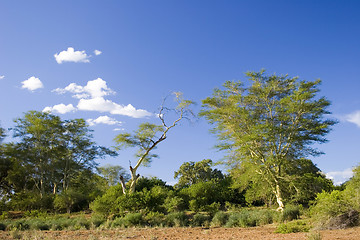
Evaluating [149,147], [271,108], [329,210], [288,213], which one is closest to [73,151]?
[149,147]

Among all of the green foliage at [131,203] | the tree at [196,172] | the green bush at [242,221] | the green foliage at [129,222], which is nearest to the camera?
the green bush at [242,221]

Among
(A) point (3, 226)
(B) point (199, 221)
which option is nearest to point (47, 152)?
(A) point (3, 226)

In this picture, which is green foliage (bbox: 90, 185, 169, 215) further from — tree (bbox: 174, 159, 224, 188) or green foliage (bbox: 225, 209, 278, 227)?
tree (bbox: 174, 159, 224, 188)

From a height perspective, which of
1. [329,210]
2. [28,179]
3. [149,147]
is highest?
[149,147]

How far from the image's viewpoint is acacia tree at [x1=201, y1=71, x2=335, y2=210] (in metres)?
17.3

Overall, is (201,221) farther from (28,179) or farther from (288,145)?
(28,179)

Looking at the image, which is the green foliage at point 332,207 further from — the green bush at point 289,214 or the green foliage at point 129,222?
the green foliage at point 129,222

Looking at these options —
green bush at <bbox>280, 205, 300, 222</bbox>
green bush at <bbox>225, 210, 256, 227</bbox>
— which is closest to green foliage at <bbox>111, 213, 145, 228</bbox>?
green bush at <bbox>225, 210, 256, 227</bbox>

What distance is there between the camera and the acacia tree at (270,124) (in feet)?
56.8

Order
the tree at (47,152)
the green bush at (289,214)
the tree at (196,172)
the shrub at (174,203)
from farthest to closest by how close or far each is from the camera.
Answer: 1. the tree at (196,172)
2. the tree at (47,152)
3. the shrub at (174,203)
4. the green bush at (289,214)

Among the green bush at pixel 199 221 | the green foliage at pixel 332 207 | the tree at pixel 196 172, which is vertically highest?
the tree at pixel 196 172

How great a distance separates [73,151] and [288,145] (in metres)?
20.2

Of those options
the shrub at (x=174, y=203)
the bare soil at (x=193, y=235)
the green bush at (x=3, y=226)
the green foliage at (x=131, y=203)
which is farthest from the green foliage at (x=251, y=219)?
the green bush at (x=3, y=226)

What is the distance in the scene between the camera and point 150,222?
44.9ft
